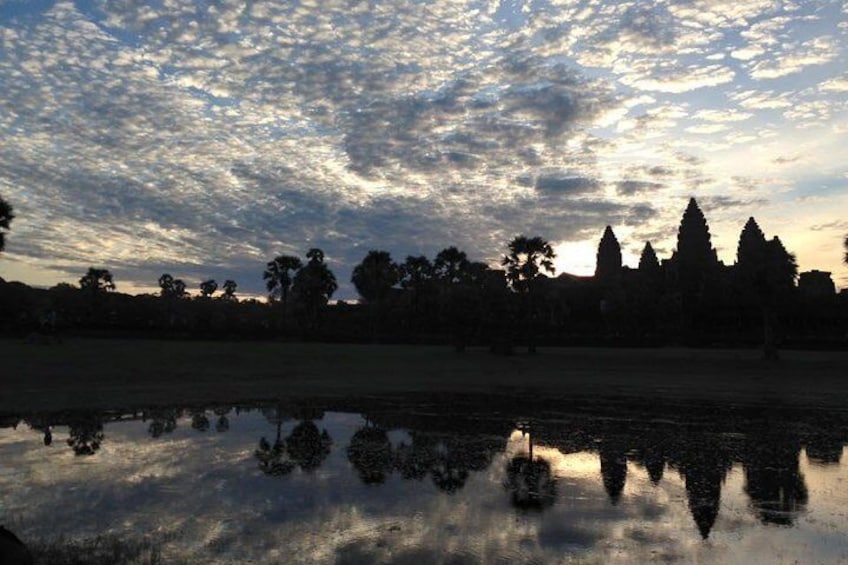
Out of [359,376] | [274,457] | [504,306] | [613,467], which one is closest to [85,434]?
[274,457]

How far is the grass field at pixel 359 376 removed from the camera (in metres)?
26.2

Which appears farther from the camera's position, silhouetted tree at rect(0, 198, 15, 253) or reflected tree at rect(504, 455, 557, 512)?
silhouetted tree at rect(0, 198, 15, 253)

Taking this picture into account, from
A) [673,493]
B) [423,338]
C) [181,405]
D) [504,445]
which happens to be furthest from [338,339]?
[673,493]

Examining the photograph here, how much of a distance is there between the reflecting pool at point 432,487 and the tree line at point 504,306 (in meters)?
25.5

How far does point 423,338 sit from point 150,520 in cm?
6163

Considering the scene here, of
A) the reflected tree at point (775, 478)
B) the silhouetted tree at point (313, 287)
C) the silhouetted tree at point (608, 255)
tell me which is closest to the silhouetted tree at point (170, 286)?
the silhouetted tree at point (313, 287)

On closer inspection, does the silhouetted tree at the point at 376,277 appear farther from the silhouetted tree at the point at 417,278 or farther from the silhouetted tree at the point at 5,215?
the silhouetted tree at the point at 5,215

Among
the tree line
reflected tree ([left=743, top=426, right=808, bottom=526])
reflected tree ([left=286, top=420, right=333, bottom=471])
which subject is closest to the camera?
reflected tree ([left=743, top=426, right=808, bottom=526])

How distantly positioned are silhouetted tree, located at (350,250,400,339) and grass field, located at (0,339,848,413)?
114ft

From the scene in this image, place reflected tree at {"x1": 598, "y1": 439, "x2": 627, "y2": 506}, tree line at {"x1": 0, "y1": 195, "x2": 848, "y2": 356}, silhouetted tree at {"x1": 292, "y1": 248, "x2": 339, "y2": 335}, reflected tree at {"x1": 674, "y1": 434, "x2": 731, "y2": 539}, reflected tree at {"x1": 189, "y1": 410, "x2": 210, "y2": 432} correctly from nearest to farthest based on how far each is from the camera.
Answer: reflected tree at {"x1": 674, "y1": 434, "x2": 731, "y2": 539}
reflected tree at {"x1": 598, "y1": 439, "x2": 627, "y2": 506}
reflected tree at {"x1": 189, "y1": 410, "x2": 210, "y2": 432}
tree line at {"x1": 0, "y1": 195, "x2": 848, "y2": 356}
silhouetted tree at {"x1": 292, "y1": 248, "x2": 339, "y2": 335}

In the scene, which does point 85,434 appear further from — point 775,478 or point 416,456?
Answer: point 775,478

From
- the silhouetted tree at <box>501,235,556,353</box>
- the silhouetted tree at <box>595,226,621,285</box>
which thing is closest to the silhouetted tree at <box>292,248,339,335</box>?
the silhouetted tree at <box>501,235,556,353</box>

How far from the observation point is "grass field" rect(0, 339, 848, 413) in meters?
26.2

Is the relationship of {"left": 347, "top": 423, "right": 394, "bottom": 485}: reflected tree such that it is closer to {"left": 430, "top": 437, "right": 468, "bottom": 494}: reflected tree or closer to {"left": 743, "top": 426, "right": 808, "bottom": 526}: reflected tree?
{"left": 430, "top": 437, "right": 468, "bottom": 494}: reflected tree
